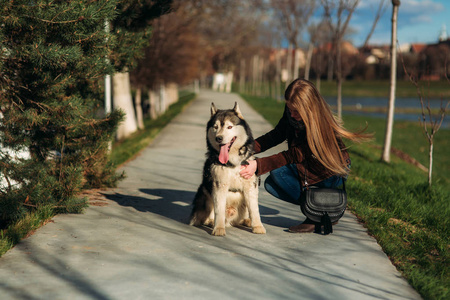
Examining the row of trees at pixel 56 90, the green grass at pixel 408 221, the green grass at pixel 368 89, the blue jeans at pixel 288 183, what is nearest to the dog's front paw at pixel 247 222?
the blue jeans at pixel 288 183

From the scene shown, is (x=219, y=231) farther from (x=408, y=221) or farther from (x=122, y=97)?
(x=122, y=97)

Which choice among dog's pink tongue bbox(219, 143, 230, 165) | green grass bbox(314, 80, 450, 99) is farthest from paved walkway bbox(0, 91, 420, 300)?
green grass bbox(314, 80, 450, 99)

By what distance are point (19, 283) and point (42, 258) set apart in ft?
1.96

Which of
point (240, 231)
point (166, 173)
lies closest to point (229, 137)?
point (240, 231)

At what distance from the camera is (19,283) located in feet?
12.2

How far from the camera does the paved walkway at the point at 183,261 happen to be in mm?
3617

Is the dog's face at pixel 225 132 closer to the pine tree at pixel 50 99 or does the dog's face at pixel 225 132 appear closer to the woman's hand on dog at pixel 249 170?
the woman's hand on dog at pixel 249 170

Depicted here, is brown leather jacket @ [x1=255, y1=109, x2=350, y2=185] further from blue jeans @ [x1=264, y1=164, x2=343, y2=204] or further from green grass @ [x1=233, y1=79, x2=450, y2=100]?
green grass @ [x1=233, y1=79, x2=450, y2=100]

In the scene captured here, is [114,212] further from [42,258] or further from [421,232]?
[421,232]

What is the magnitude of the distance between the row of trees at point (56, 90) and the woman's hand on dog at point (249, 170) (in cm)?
210

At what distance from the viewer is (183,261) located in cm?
427

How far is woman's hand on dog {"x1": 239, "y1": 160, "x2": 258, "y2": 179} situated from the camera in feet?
16.5

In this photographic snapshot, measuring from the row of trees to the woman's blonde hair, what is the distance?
2205 mm

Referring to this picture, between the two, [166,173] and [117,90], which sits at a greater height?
[117,90]
